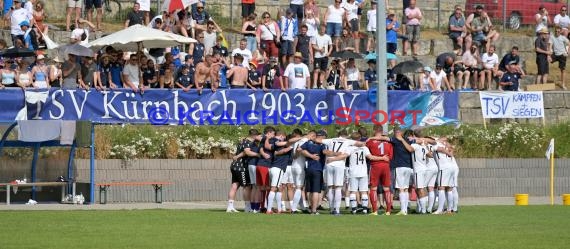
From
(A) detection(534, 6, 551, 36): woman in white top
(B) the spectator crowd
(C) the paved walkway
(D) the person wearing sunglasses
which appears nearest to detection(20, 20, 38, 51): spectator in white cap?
(B) the spectator crowd

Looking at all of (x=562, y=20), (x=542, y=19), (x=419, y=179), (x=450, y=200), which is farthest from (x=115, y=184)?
(x=562, y=20)

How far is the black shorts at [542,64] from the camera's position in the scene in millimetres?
41469

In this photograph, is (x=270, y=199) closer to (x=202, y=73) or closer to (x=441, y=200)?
(x=441, y=200)

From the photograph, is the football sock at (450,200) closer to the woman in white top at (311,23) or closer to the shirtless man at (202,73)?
the shirtless man at (202,73)

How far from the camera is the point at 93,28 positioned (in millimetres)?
38125

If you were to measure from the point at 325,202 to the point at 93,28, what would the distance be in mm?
9160

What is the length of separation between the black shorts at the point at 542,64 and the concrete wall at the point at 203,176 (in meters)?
4.63

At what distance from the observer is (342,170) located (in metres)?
28.2

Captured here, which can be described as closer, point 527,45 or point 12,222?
point 12,222

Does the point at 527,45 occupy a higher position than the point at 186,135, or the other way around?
the point at 527,45

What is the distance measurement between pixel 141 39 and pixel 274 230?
40.1 ft

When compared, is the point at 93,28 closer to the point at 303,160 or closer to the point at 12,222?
the point at 303,160

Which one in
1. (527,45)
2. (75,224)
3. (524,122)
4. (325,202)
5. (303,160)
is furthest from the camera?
(527,45)

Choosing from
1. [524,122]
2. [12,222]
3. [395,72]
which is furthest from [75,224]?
[524,122]
